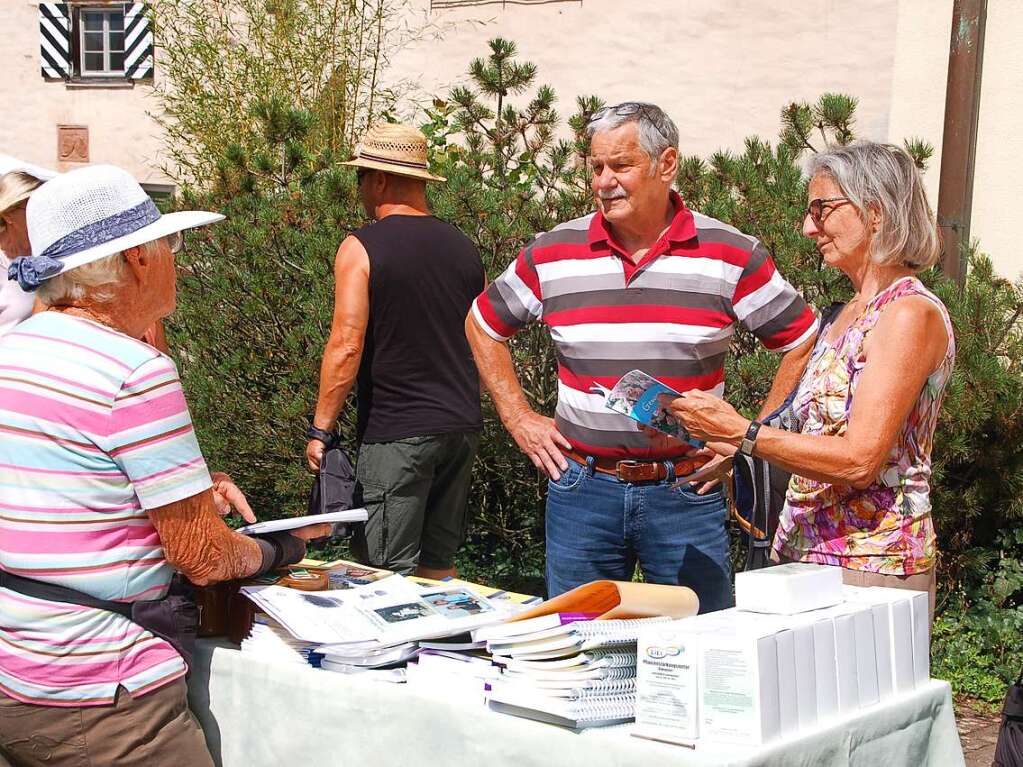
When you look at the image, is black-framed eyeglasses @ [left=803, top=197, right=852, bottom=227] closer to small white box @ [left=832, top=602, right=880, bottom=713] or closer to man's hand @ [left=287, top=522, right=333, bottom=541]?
small white box @ [left=832, top=602, right=880, bottom=713]

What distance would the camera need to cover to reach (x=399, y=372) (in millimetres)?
4430

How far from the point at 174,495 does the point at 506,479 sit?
150 inches

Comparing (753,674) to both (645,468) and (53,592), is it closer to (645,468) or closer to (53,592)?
(53,592)

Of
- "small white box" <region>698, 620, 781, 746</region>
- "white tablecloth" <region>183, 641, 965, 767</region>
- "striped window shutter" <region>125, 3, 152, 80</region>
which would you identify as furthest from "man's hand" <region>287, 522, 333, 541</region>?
"striped window shutter" <region>125, 3, 152, 80</region>

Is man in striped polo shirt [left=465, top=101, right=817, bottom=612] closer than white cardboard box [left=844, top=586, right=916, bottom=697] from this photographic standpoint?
Result: No

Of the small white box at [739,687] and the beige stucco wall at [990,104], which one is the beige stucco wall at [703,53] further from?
the small white box at [739,687]

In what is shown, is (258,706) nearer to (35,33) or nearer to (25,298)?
(25,298)

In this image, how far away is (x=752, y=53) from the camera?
1123cm

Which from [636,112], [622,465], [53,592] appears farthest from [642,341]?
[53,592]

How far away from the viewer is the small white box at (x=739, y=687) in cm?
206

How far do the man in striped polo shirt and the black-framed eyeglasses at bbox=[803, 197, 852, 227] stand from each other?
443mm

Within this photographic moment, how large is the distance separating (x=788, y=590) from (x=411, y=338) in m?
2.39

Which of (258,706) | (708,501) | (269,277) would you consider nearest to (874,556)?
(708,501)

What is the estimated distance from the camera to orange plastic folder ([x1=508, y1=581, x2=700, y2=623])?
2381 millimetres
